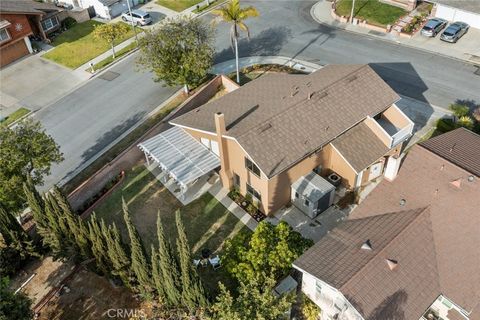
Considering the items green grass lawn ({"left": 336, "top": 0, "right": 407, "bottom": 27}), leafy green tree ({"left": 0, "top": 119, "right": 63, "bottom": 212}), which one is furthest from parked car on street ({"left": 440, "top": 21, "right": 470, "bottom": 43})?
leafy green tree ({"left": 0, "top": 119, "right": 63, "bottom": 212})

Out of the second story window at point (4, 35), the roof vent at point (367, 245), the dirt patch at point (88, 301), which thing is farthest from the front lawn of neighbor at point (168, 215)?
the second story window at point (4, 35)

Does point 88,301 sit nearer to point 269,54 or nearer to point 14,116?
point 14,116

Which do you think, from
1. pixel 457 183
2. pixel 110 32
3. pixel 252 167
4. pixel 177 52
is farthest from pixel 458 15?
pixel 110 32

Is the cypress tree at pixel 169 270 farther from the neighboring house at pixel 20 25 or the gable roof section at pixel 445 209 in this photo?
the neighboring house at pixel 20 25

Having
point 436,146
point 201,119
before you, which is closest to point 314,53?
point 201,119

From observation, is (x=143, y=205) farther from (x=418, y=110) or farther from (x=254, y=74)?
(x=418, y=110)

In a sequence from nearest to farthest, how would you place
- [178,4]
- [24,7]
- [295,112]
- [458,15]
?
[295,112] < [458,15] < [24,7] < [178,4]
